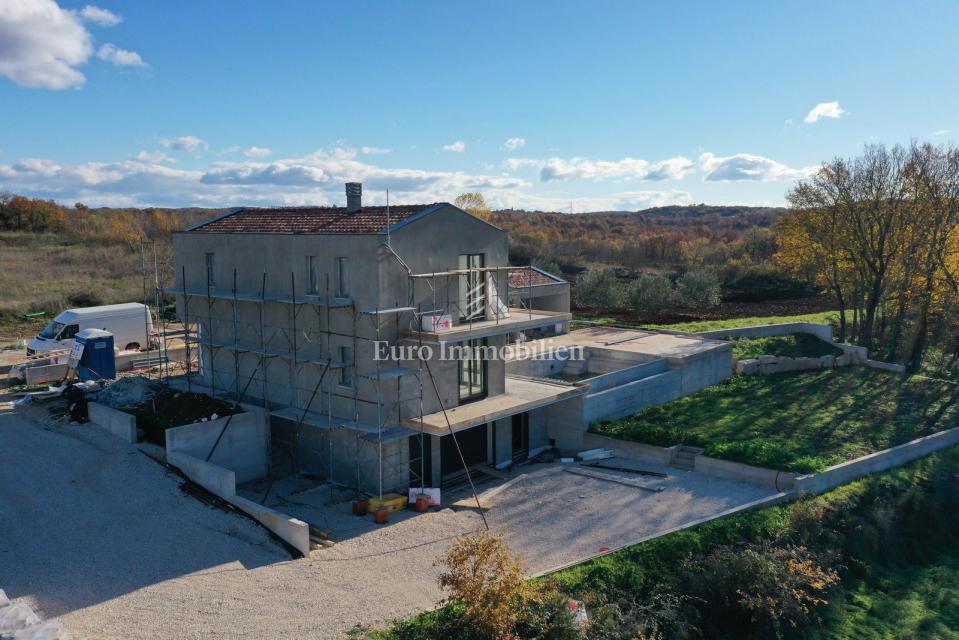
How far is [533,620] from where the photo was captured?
12.6 metres

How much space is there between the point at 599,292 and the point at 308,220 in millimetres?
25791

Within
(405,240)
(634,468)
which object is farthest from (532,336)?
(405,240)

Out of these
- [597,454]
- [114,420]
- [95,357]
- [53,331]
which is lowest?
[597,454]

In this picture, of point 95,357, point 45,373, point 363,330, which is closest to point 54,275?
point 45,373

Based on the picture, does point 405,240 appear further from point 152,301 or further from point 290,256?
point 152,301

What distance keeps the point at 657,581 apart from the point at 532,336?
18.0 metres

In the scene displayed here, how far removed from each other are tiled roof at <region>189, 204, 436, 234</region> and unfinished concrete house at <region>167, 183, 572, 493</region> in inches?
3.3

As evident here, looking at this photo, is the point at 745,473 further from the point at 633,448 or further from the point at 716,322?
the point at 716,322

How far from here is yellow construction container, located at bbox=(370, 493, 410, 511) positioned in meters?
18.0

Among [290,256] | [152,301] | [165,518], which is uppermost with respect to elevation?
[290,256]

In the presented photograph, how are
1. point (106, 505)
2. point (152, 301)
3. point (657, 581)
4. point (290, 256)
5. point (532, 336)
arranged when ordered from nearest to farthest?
1. point (657, 581)
2. point (106, 505)
3. point (290, 256)
4. point (532, 336)
5. point (152, 301)

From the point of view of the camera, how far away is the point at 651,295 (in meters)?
42.7

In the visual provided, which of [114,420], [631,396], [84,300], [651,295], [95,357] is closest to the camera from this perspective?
[114,420]

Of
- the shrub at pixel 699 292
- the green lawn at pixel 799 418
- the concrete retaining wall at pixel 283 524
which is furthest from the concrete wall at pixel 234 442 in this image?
the shrub at pixel 699 292
